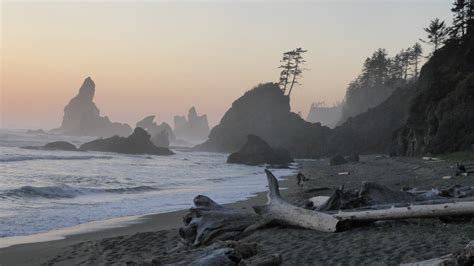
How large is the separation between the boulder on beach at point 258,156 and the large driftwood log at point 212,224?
43.0 m

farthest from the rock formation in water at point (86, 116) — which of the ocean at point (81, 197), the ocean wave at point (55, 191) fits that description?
the ocean wave at point (55, 191)

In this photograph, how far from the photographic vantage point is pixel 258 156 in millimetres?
53000

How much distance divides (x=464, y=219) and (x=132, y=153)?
2242 inches

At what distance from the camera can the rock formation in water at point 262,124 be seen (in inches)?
3081

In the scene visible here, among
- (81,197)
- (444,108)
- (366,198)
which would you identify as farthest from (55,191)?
(444,108)

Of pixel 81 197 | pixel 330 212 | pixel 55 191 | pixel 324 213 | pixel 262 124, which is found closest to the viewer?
pixel 324 213

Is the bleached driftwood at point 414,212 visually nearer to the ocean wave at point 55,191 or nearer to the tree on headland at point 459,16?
the ocean wave at point 55,191

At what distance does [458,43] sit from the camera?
126ft

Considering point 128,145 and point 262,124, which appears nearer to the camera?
point 128,145

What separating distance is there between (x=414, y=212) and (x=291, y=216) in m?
2.24

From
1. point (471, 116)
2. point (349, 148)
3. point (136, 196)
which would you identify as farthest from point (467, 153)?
point (349, 148)

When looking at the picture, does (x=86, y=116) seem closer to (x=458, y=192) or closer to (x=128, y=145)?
(x=128, y=145)

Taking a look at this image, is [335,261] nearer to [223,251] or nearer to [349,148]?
[223,251]

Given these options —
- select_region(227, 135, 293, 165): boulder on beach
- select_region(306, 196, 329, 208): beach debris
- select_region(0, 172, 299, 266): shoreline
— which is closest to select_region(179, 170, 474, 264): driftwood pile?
select_region(306, 196, 329, 208): beach debris
